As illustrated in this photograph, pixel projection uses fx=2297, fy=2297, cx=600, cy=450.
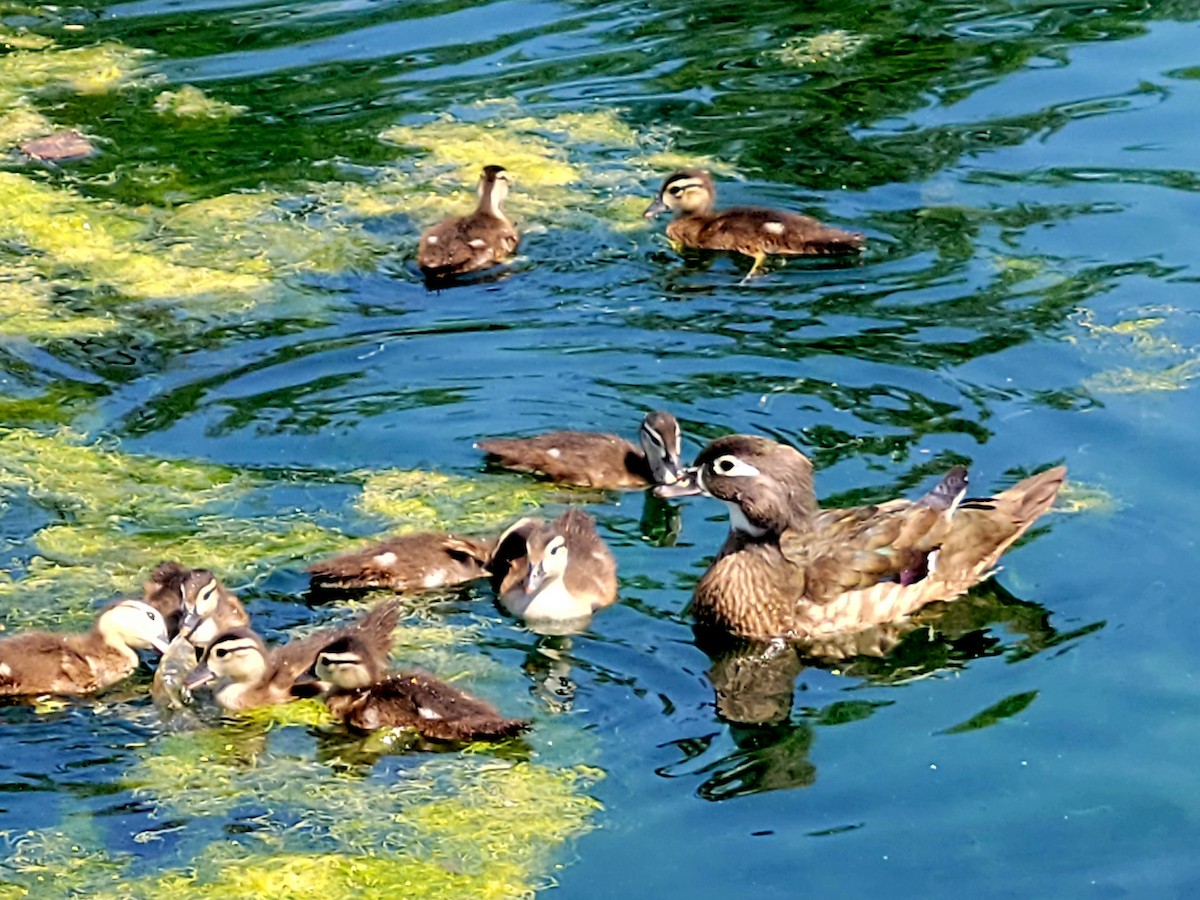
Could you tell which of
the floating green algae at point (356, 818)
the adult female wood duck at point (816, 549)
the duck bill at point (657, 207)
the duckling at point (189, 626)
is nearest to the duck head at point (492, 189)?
the duck bill at point (657, 207)

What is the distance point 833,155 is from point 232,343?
3.71 meters

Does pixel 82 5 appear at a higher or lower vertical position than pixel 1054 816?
higher

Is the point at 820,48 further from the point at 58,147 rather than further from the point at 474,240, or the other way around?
the point at 58,147

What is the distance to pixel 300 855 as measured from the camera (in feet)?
22.4

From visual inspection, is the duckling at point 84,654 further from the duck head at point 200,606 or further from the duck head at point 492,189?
the duck head at point 492,189

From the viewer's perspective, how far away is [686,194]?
11297 mm

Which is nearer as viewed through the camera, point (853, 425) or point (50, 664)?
point (50, 664)

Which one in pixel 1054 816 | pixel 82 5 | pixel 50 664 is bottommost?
pixel 1054 816

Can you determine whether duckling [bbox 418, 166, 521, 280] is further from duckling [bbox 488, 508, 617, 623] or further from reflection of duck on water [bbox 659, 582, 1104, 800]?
reflection of duck on water [bbox 659, 582, 1104, 800]

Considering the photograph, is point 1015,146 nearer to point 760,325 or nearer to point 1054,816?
point 760,325

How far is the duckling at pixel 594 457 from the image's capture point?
9.19m

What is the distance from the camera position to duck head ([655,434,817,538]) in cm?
834

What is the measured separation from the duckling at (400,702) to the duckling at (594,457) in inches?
75.4

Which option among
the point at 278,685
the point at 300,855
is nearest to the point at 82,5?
the point at 278,685
